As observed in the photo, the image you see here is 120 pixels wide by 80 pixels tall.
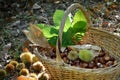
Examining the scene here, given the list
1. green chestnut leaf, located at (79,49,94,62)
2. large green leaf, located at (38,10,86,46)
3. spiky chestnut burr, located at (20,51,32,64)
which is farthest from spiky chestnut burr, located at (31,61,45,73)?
green chestnut leaf, located at (79,49,94,62)

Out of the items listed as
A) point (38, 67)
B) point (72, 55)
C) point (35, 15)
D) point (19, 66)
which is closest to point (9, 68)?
point (19, 66)

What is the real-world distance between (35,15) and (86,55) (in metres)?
0.95

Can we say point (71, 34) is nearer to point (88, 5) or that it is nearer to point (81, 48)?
point (81, 48)

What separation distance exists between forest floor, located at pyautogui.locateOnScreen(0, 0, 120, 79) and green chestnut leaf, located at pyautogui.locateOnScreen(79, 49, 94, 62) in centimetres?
59

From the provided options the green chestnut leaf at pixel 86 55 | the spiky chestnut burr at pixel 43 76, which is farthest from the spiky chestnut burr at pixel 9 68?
the green chestnut leaf at pixel 86 55

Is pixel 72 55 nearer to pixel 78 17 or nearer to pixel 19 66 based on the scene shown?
pixel 78 17

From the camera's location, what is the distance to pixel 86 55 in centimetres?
191

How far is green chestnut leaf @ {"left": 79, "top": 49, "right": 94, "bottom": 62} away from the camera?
6.28 feet

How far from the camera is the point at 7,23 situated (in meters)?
2.69

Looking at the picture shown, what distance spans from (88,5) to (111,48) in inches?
35.7

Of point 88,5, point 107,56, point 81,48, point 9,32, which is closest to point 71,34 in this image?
point 81,48

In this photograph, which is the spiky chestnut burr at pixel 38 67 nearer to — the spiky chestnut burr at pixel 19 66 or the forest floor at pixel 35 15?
the spiky chestnut burr at pixel 19 66

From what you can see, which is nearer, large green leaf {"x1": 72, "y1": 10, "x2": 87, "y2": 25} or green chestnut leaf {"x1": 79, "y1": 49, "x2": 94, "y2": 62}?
green chestnut leaf {"x1": 79, "y1": 49, "x2": 94, "y2": 62}

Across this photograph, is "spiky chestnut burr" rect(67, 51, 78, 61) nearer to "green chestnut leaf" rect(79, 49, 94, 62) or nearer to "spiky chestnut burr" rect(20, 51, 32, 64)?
"green chestnut leaf" rect(79, 49, 94, 62)
